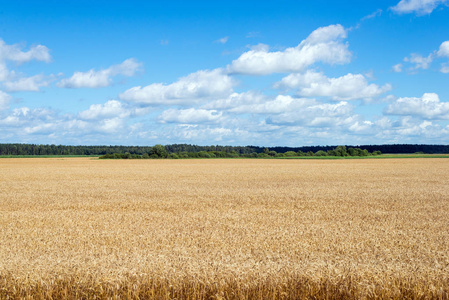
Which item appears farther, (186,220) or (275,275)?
(186,220)

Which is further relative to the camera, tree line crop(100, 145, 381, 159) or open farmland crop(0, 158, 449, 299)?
tree line crop(100, 145, 381, 159)

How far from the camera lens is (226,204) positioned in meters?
20.6

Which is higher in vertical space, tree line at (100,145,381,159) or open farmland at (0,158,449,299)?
tree line at (100,145,381,159)

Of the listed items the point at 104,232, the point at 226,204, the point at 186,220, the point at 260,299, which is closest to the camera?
the point at 260,299

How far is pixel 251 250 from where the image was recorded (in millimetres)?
10414

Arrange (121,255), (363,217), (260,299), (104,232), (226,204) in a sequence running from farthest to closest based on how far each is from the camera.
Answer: (226,204) < (363,217) < (104,232) < (121,255) < (260,299)

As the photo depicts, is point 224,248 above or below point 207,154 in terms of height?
below

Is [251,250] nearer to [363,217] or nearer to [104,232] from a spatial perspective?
[104,232]

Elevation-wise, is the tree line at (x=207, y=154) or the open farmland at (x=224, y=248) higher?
the tree line at (x=207, y=154)

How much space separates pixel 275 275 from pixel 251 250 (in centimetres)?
303

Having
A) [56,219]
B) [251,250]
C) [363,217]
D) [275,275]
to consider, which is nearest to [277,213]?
[363,217]

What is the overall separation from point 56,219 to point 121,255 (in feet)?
24.4

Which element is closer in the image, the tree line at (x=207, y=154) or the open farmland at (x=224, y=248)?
the open farmland at (x=224, y=248)

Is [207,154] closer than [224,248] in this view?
No
